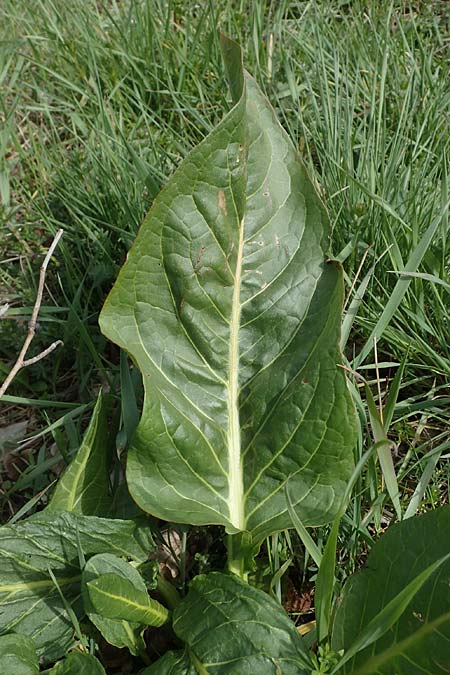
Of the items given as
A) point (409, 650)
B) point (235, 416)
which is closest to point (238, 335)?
point (235, 416)

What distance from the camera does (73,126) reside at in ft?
9.61

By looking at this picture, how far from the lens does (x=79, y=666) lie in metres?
1.56

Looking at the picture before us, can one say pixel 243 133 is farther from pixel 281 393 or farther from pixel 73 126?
pixel 73 126

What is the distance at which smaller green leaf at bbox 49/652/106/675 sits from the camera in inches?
60.8

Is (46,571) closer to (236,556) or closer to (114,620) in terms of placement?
(114,620)

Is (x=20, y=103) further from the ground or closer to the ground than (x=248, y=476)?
further from the ground

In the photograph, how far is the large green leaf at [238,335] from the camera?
1695mm

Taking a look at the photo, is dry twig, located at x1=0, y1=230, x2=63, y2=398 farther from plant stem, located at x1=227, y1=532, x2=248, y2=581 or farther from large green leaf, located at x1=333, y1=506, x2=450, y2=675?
large green leaf, located at x1=333, y1=506, x2=450, y2=675

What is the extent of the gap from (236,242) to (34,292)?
3.47 feet

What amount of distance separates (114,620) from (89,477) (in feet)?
1.07

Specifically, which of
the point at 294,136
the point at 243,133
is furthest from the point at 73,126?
the point at 243,133

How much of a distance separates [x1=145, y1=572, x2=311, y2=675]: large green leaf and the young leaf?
0.32 feet

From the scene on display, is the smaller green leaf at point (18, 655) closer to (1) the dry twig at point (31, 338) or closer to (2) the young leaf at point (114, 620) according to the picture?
(2) the young leaf at point (114, 620)

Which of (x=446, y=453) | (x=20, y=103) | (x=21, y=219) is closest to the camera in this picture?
(x=446, y=453)
